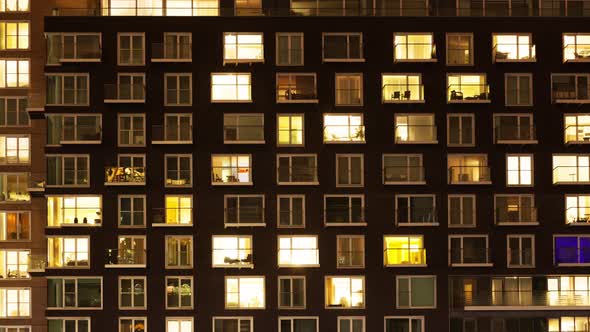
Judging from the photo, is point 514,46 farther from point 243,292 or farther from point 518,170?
point 243,292

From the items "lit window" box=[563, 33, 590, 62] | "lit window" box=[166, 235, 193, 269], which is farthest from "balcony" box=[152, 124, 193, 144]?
"lit window" box=[563, 33, 590, 62]

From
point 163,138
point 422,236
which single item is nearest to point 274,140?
point 163,138

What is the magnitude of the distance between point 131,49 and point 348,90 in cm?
1438

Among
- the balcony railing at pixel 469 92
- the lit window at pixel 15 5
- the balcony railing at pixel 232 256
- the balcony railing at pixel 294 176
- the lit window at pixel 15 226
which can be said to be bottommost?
the balcony railing at pixel 232 256

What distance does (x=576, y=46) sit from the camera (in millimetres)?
60750

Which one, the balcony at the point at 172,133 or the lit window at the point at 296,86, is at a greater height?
the lit window at the point at 296,86

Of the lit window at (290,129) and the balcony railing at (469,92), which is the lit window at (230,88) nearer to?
the lit window at (290,129)

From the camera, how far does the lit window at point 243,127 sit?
194ft

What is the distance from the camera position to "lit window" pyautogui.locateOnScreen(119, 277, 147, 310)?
5819 cm

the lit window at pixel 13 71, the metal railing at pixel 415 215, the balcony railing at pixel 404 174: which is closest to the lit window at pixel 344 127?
the balcony railing at pixel 404 174

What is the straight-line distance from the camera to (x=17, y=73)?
212 ft

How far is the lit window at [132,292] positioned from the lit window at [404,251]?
15518 mm

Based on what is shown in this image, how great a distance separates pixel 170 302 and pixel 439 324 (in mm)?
17126

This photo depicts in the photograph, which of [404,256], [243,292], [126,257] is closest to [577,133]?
[404,256]
